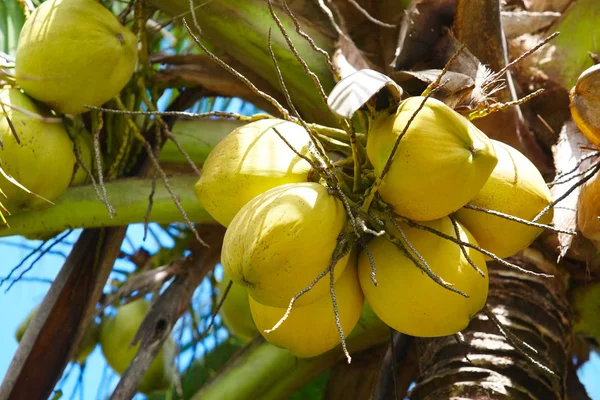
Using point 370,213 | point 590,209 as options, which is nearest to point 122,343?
point 370,213

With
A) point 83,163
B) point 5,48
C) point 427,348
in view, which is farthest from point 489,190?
point 5,48

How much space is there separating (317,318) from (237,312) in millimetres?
998

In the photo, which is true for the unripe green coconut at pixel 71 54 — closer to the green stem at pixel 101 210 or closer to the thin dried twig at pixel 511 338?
the green stem at pixel 101 210

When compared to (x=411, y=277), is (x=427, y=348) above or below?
below

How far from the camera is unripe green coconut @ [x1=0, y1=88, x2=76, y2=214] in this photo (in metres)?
1.24

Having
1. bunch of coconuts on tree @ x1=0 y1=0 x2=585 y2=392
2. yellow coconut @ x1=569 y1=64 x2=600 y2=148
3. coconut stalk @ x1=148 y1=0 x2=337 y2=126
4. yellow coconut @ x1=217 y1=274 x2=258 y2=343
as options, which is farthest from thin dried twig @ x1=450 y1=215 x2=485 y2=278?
yellow coconut @ x1=217 y1=274 x2=258 y2=343

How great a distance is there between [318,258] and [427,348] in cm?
58

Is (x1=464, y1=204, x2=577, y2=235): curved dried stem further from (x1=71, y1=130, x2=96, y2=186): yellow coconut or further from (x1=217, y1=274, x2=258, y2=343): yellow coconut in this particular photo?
(x1=217, y1=274, x2=258, y2=343): yellow coconut

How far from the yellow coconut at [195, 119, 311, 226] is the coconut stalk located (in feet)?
1.66

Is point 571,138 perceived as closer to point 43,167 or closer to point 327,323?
point 327,323

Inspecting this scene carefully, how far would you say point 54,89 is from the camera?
126 centimetres

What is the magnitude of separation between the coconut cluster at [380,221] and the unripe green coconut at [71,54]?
375 mm

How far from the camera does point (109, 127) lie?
149 cm

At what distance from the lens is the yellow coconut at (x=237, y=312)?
6.23 feet
